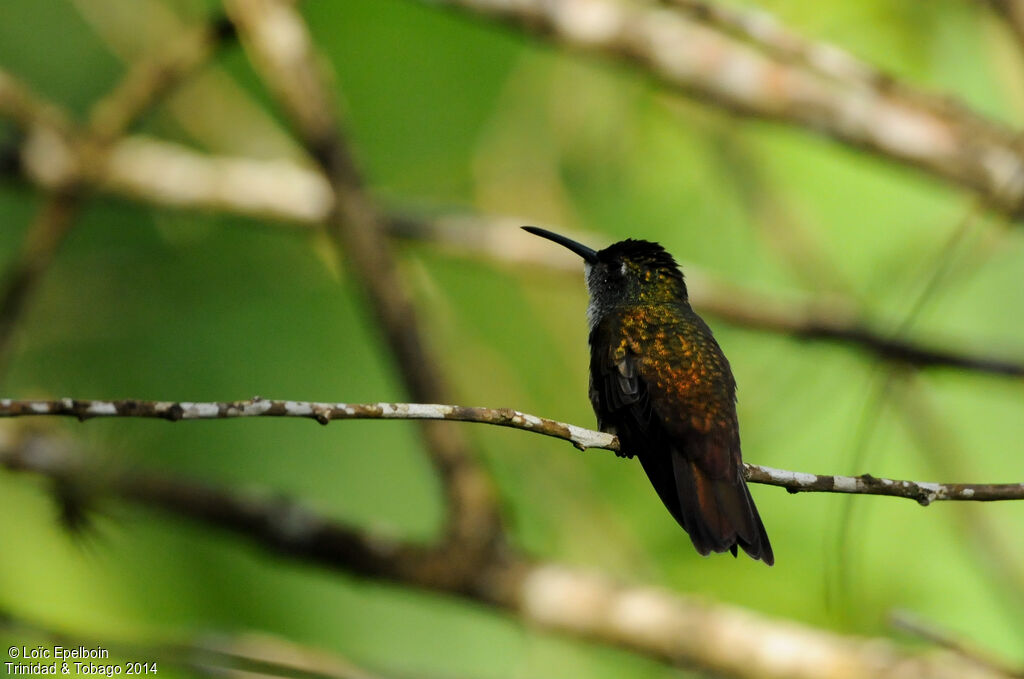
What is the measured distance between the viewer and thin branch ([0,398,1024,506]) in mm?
1672

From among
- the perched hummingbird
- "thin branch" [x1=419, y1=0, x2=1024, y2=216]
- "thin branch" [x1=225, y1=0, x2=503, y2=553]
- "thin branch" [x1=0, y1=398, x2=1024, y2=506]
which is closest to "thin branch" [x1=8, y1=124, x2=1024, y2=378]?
"thin branch" [x1=225, y1=0, x2=503, y2=553]

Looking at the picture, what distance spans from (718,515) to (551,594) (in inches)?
68.3

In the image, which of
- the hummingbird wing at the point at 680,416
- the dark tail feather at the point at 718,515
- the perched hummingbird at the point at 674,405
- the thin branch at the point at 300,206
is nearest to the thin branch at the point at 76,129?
the thin branch at the point at 300,206

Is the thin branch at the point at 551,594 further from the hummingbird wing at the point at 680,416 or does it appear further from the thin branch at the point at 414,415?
the thin branch at the point at 414,415

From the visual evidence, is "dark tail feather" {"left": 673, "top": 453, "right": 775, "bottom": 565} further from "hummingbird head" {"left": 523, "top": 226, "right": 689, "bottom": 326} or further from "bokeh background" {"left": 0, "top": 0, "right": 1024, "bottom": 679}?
"bokeh background" {"left": 0, "top": 0, "right": 1024, "bottom": 679}

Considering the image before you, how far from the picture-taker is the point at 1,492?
16.5 feet

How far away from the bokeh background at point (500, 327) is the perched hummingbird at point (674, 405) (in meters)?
1.12

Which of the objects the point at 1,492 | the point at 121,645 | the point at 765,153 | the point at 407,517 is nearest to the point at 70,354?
the point at 1,492

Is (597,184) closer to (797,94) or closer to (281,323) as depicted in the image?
(281,323)

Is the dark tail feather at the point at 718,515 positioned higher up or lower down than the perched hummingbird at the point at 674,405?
lower down

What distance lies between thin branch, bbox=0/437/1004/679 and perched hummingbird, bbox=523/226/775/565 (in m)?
1.12

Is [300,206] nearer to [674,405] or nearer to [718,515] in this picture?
[674,405]

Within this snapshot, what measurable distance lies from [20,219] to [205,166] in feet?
9.20

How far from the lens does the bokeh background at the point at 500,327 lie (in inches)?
193
